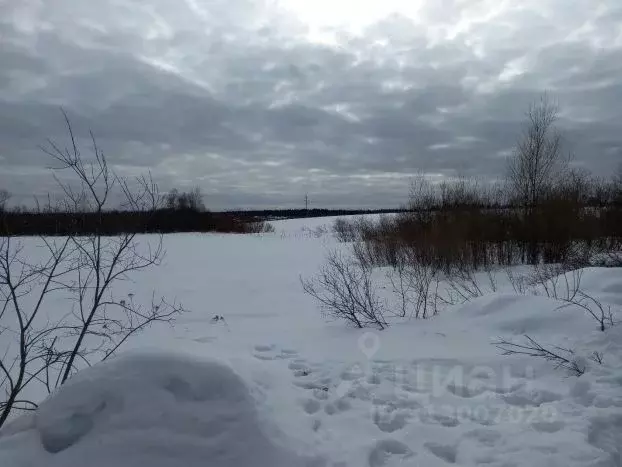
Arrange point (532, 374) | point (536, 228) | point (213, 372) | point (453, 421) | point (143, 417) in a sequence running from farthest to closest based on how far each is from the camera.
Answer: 1. point (536, 228)
2. point (532, 374)
3. point (453, 421)
4. point (213, 372)
5. point (143, 417)

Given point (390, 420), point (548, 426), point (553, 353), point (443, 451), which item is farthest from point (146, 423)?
point (553, 353)

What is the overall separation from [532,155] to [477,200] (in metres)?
2.56

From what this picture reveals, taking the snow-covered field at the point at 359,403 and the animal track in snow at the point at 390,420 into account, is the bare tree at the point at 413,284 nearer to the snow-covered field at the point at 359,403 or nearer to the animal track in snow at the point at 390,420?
the snow-covered field at the point at 359,403

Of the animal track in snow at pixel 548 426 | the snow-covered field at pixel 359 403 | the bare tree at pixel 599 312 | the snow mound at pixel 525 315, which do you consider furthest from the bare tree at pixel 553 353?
the animal track in snow at pixel 548 426

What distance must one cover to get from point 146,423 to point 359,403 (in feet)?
6.47

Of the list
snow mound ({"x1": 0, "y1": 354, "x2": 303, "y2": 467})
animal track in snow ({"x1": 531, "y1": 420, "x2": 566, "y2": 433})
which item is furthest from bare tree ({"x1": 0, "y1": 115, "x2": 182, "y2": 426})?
animal track in snow ({"x1": 531, "y1": 420, "x2": 566, "y2": 433})

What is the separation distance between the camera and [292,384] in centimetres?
455

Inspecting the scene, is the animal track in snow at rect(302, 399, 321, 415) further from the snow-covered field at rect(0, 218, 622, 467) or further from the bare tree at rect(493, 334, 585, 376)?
the bare tree at rect(493, 334, 585, 376)

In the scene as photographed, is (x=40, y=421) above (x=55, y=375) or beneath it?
above

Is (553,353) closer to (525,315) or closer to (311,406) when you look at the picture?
(525,315)

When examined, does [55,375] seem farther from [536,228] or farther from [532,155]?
[532,155]

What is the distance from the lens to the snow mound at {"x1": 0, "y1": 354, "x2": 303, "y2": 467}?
8.72 feet

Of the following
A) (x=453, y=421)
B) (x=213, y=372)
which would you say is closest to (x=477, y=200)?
(x=453, y=421)

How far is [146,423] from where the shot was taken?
2.77 metres
